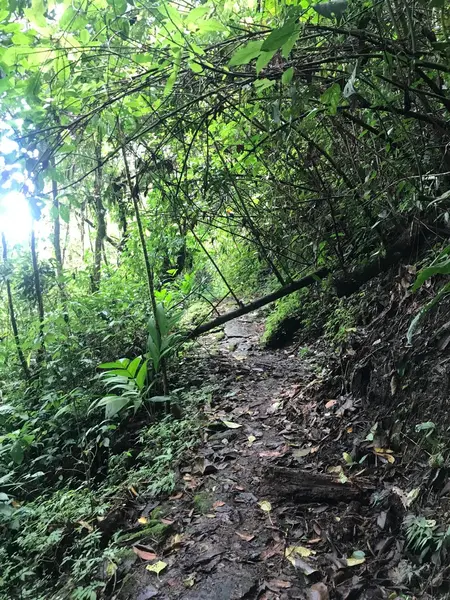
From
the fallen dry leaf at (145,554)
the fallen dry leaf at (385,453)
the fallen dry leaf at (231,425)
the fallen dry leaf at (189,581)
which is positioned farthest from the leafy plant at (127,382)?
the fallen dry leaf at (385,453)

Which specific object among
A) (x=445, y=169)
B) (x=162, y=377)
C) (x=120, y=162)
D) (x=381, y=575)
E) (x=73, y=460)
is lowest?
(x=381, y=575)

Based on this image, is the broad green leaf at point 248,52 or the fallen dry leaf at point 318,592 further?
the fallen dry leaf at point 318,592

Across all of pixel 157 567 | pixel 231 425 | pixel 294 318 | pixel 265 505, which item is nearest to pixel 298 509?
pixel 265 505

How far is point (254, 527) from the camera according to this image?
2814 millimetres

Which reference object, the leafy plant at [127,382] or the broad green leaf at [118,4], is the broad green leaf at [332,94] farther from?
the leafy plant at [127,382]

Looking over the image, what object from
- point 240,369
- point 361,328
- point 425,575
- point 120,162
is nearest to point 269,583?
point 425,575

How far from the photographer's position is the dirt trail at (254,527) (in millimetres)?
2369

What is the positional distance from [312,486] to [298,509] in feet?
0.60

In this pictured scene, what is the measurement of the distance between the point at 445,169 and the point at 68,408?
4.42 m

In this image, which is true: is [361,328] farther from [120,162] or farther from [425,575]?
[120,162]

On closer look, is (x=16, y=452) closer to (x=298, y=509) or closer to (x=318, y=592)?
(x=298, y=509)

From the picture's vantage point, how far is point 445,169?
3.57 meters

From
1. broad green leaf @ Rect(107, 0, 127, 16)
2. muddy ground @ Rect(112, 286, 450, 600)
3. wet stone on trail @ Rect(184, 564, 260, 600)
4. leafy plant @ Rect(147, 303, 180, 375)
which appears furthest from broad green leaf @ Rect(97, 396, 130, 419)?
broad green leaf @ Rect(107, 0, 127, 16)

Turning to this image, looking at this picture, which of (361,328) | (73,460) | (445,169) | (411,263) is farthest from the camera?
(73,460)
